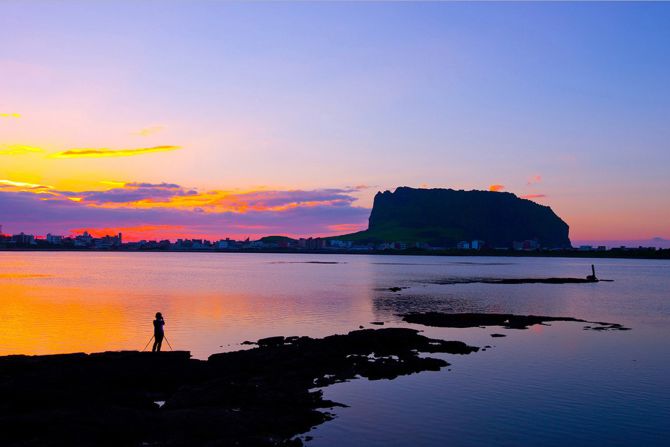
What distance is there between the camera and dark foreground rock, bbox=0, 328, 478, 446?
788 inches

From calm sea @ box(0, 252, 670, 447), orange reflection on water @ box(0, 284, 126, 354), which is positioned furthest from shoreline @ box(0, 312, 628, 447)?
orange reflection on water @ box(0, 284, 126, 354)

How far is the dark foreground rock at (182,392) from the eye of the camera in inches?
788

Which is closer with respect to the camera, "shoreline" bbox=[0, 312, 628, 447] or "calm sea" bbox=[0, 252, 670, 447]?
"shoreline" bbox=[0, 312, 628, 447]

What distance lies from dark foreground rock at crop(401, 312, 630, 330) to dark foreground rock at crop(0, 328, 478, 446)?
1441 centimetres

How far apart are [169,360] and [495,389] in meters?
18.4

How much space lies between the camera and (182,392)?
25.4m

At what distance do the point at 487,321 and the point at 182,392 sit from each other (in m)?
37.8

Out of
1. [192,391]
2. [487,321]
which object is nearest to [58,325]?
[192,391]

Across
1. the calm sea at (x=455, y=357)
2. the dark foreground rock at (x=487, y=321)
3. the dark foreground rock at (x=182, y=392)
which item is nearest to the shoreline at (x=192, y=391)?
the dark foreground rock at (x=182, y=392)

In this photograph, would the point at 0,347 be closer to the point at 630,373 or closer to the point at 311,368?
the point at 311,368

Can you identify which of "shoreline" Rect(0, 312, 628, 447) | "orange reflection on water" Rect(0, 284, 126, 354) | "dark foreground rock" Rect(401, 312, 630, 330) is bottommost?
"orange reflection on water" Rect(0, 284, 126, 354)

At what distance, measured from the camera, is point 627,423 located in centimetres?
2323

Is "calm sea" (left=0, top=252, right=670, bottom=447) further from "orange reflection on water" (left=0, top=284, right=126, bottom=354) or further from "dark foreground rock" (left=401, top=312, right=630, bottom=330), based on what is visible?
"dark foreground rock" (left=401, top=312, right=630, bottom=330)

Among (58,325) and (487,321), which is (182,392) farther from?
(487,321)
